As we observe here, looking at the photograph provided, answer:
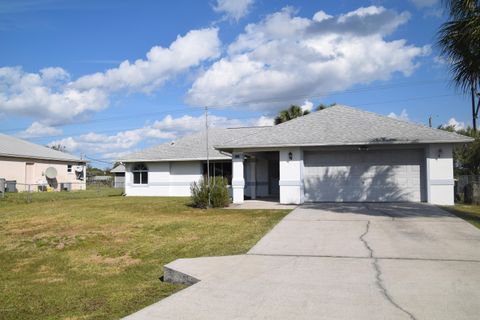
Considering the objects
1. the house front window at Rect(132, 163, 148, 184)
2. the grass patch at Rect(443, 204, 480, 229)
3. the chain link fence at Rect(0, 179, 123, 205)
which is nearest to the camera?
the grass patch at Rect(443, 204, 480, 229)

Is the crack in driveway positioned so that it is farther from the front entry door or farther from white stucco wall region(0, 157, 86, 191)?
white stucco wall region(0, 157, 86, 191)

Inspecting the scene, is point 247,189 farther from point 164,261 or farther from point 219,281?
point 219,281

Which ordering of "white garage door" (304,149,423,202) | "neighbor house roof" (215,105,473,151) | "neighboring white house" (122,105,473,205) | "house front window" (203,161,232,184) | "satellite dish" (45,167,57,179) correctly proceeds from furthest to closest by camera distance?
1. "satellite dish" (45,167,57,179)
2. "house front window" (203,161,232,184)
3. "white garage door" (304,149,423,202)
4. "neighbor house roof" (215,105,473,151)
5. "neighboring white house" (122,105,473,205)

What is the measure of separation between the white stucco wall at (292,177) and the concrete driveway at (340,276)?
290 inches

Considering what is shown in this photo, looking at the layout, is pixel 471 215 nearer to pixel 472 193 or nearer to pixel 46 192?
pixel 472 193

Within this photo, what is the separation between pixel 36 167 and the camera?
3991 centimetres

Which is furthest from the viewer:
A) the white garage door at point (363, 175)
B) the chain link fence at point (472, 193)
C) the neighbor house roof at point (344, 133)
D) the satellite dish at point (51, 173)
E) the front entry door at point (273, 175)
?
the satellite dish at point (51, 173)

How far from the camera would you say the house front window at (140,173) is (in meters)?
31.5

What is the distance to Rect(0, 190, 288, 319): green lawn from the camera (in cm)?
693

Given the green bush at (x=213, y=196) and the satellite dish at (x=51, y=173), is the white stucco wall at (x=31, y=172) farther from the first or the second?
the green bush at (x=213, y=196)

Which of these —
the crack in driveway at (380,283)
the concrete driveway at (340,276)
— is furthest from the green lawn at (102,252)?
the crack in driveway at (380,283)

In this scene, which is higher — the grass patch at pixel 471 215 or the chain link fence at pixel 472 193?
the chain link fence at pixel 472 193

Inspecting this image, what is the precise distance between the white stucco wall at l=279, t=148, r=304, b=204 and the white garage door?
612 millimetres

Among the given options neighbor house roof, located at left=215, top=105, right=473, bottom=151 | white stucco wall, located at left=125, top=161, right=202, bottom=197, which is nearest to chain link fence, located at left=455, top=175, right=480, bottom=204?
neighbor house roof, located at left=215, top=105, right=473, bottom=151
